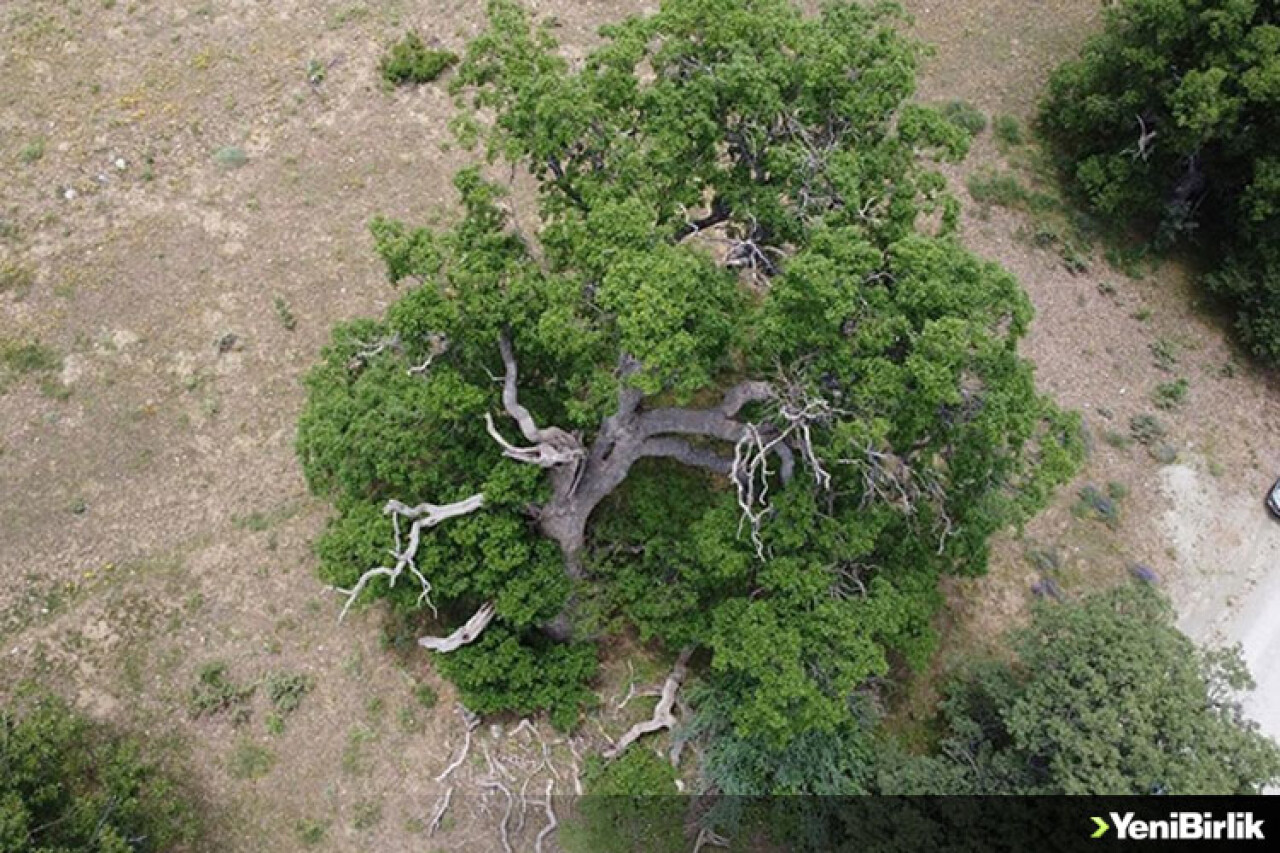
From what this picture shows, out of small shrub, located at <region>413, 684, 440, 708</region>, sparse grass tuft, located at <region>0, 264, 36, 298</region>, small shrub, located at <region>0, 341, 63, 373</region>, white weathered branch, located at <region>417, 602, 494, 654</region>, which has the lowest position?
small shrub, located at <region>413, 684, 440, 708</region>

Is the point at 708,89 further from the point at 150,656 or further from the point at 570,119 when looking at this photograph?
the point at 150,656

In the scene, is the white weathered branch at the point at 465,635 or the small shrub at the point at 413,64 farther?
the small shrub at the point at 413,64

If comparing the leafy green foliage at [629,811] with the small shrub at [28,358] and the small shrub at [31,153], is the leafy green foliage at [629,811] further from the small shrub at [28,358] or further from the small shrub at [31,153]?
the small shrub at [31,153]

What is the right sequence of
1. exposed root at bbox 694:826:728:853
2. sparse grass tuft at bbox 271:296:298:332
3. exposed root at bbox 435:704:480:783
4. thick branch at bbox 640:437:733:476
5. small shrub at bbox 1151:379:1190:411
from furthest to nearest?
small shrub at bbox 1151:379:1190:411, sparse grass tuft at bbox 271:296:298:332, exposed root at bbox 435:704:480:783, exposed root at bbox 694:826:728:853, thick branch at bbox 640:437:733:476

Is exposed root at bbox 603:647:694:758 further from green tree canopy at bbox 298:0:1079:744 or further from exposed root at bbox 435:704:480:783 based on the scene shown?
exposed root at bbox 435:704:480:783

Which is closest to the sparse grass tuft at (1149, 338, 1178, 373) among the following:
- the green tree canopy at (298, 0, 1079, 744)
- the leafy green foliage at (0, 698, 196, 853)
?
the green tree canopy at (298, 0, 1079, 744)

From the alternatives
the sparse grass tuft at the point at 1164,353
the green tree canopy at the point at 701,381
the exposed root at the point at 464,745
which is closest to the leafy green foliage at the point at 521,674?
the green tree canopy at the point at 701,381

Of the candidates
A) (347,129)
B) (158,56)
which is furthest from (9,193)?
(347,129)

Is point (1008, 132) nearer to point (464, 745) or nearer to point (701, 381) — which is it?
point (701, 381)
